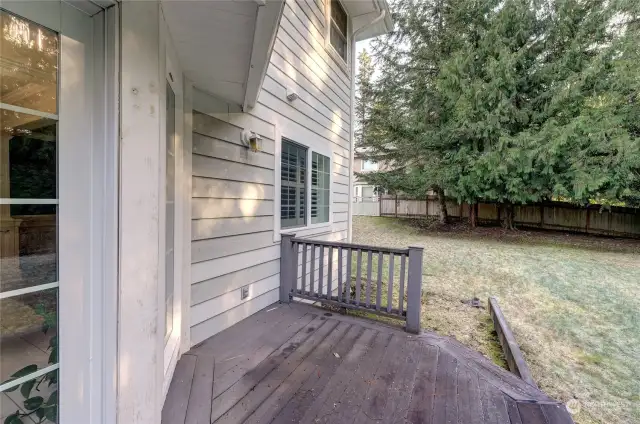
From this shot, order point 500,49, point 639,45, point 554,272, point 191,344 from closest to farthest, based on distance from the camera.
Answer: point 191,344 < point 554,272 < point 639,45 < point 500,49

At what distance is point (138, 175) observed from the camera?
3.86 ft

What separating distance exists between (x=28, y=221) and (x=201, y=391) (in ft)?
4.82

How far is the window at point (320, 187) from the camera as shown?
4.69 meters

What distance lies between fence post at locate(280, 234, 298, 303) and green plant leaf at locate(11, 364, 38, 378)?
274 centimetres

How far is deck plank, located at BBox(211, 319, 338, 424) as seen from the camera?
182 centimetres

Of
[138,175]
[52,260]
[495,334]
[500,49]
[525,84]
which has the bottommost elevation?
[495,334]

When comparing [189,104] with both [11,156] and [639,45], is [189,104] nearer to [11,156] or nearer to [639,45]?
[11,156]

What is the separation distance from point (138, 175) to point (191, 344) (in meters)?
1.85

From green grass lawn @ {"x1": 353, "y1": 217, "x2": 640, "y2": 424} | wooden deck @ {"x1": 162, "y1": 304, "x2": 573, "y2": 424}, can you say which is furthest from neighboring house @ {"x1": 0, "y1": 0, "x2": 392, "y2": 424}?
green grass lawn @ {"x1": 353, "y1": 217, "x2": 640, "y2": 424}

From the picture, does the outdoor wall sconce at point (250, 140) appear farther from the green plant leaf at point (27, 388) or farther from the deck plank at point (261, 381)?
the green plant leaf at point (27, 388)

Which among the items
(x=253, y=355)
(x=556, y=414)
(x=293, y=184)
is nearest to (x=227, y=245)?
(x=253, y=355)

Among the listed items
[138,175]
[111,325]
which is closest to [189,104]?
[138,175]

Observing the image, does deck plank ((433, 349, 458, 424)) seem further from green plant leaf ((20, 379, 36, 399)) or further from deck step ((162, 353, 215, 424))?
green plant leaf ((20, 379, 36, 399))

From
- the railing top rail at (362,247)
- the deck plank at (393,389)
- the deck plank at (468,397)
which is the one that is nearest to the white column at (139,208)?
the deck plank at (393,389)
